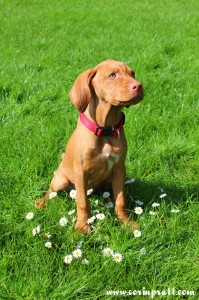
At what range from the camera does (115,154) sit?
107 inches

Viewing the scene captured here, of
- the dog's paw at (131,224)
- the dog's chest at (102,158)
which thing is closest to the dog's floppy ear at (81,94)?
the dog's chest at (102,158)

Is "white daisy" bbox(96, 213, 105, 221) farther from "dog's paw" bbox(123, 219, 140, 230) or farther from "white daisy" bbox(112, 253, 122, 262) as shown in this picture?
"white daisy" bbox(112, 253, 122, 262)

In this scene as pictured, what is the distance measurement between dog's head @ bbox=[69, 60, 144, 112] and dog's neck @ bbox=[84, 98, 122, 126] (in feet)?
0.20

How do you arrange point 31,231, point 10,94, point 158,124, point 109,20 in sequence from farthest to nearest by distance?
1. point 109,20
2. point 10,94
3. point 158,124
4. point 31,231

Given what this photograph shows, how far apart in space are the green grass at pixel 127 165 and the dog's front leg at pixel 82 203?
74 mm

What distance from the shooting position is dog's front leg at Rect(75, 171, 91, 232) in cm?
274

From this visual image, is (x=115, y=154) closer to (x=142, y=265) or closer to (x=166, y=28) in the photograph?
(x=142, y=265)

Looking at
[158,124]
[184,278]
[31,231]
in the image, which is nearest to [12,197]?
[31,231]

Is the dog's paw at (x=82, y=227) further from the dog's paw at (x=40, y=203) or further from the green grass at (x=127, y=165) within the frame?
the dog's paw at (x=40, y=203)

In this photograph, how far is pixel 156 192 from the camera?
10.4 ft

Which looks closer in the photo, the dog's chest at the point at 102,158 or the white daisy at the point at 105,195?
the dog's chest at the point at 102,158

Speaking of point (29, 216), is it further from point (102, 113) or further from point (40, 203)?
point (102, 113)

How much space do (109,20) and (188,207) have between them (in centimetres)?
713

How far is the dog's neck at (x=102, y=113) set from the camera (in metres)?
2.65
